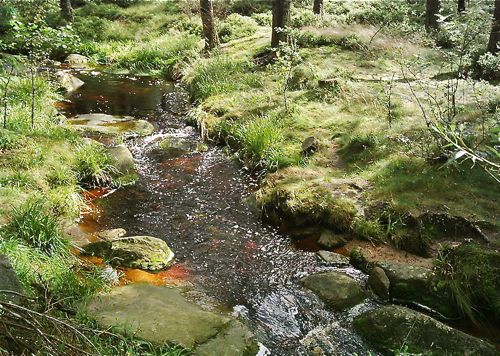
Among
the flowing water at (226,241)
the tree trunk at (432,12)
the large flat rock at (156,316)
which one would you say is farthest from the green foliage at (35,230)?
the tree trunk at (432,12)

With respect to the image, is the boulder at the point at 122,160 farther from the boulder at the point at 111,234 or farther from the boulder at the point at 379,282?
the boulder at the point at 379,282

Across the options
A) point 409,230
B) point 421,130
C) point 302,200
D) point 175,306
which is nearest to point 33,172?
point 175,306

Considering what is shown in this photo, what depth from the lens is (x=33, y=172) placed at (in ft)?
22.4

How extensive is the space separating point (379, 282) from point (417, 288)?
0.40 metres

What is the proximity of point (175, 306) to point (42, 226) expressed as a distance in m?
1.90

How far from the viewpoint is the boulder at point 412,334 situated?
4215 mm

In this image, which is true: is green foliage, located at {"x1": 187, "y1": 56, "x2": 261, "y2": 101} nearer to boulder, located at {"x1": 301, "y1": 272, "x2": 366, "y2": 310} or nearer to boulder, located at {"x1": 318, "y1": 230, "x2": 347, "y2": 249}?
boulder, located at {"x1": 318, "y1": 230, "x2": 347, "y2": 249}

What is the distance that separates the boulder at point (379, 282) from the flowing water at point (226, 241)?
19cm

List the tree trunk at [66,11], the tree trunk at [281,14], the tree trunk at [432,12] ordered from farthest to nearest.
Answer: the tree trunk at [66,11] → the tree trunk at [432,12] → the tree trunk at [281,14]

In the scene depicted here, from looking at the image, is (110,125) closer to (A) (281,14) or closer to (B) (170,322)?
(A) (281,14)

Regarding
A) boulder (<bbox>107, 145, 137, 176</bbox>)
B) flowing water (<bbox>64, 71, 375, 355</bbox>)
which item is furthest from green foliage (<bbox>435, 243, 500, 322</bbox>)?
boulder (<bbox>107, 145, 137, 176</bbox>)

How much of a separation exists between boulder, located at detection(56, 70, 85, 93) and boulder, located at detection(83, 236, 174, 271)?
8193mm

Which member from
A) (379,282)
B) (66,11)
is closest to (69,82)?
(66,11)

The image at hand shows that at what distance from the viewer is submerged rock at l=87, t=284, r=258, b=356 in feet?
13.5
